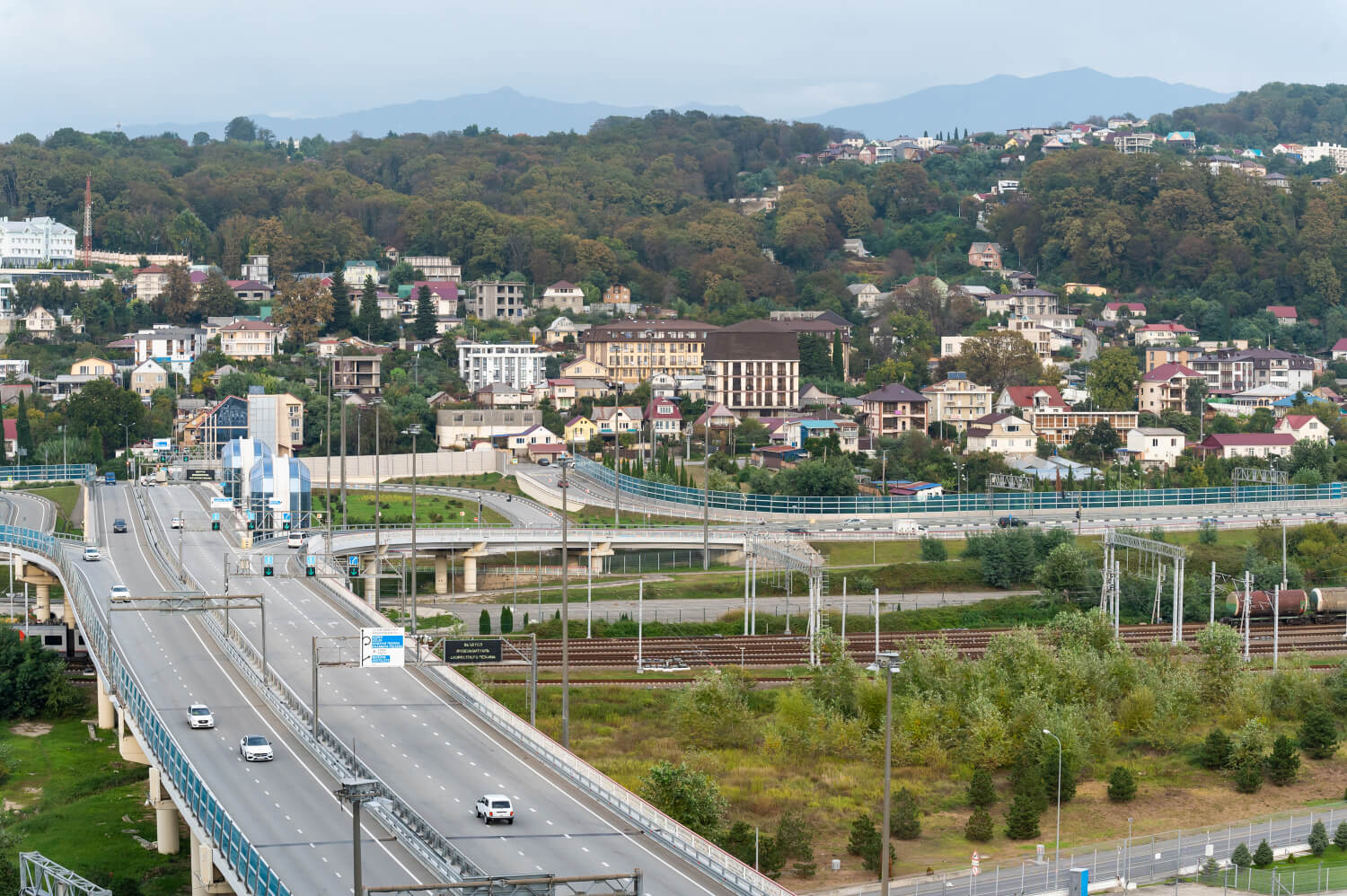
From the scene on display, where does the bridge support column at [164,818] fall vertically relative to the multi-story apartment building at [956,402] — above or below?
below

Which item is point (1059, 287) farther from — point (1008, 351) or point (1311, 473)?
point (1311, 473)

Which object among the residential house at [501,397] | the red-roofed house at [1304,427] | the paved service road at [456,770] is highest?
the residential house at [501,397]

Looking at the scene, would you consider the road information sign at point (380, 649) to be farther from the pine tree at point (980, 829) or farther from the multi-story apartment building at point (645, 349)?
the multi-story apartment building at point (645, 349)

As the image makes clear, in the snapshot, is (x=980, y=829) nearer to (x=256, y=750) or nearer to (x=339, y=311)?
(x=256, y=750)

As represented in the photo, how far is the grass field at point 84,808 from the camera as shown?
47.0m

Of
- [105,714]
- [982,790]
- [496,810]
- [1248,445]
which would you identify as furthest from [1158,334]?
[496,810]

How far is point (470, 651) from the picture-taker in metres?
53.9

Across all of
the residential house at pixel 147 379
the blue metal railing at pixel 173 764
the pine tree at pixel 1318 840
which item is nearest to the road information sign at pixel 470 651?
the blue metal railing at pixel 173 764

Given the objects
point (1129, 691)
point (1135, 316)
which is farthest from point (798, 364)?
point (1129, 691)

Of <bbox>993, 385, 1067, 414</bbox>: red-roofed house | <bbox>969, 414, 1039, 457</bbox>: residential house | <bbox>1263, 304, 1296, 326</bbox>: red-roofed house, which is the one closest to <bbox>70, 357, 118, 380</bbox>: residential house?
<bbox>969, 414, 1039, 457</bbox>: residential house

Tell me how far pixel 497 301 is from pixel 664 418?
46.3m

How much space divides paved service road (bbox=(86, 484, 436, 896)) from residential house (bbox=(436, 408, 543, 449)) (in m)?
54.7

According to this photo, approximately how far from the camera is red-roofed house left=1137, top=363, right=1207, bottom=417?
134000mm

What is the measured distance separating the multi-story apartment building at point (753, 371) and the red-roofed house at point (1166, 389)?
2565 centimetres
